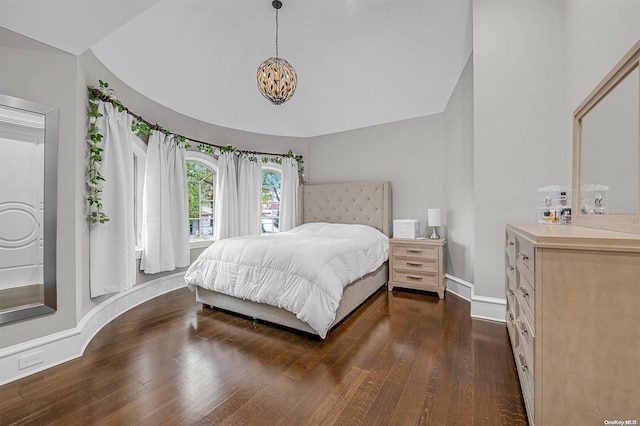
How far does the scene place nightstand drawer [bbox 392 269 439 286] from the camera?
3.61 metres

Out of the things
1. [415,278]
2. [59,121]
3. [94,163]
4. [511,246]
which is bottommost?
[415,278]

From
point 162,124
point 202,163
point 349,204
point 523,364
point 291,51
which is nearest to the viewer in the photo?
point 523,364

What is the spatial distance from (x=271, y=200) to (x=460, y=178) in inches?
134

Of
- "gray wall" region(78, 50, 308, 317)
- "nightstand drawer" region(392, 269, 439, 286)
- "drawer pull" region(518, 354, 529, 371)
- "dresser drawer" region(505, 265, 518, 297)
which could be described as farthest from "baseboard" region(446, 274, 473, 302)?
"gray wall" region(78, 50, 308, 317)

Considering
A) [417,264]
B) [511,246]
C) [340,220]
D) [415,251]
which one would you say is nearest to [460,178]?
[415,251]

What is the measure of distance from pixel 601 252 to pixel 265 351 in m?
2.17

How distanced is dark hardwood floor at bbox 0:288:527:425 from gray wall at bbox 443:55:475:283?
3.24 feet

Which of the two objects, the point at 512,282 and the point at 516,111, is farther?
the point at 516,111

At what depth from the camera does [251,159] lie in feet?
16.3

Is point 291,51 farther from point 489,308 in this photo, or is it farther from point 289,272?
point 489,308

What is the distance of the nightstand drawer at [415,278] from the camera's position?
3.61 m

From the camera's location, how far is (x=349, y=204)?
4.87m

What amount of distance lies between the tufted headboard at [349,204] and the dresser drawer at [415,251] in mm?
651

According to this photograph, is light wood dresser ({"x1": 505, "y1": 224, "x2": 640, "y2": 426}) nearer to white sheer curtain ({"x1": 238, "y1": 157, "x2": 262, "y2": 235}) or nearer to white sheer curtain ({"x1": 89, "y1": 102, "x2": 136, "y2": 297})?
white sheer curtain ({"x1": 89, "y1": 102, "x2": 136, "y2": 297})
